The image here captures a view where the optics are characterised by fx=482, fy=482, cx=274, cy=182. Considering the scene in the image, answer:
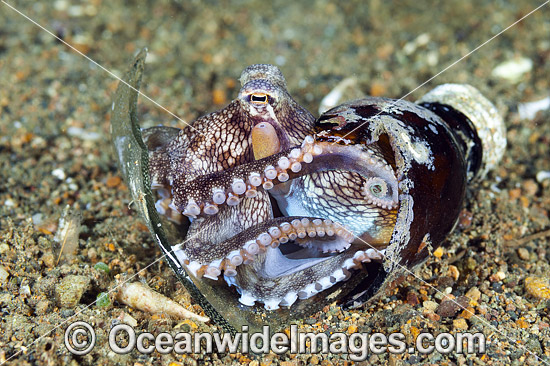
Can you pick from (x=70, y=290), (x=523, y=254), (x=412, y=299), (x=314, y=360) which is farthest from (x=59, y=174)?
(x=523, y=254)

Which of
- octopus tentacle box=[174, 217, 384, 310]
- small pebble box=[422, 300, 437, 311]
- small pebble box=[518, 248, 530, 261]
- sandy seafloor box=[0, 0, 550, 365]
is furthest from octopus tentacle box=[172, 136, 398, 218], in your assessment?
small pebble box=[518, 248, 530, 261]

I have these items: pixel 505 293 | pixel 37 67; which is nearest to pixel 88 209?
pixel 37 67

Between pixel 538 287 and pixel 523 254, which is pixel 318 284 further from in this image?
pixel 523 254

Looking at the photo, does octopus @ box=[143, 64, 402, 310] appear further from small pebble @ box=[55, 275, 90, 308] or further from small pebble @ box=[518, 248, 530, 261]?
small pebble @ box=[518, 248, 530, 261]

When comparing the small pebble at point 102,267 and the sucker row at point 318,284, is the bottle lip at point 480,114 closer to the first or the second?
the sucker row at point 318,284

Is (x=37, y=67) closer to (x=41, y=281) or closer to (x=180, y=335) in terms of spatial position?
(x=41, y=281)

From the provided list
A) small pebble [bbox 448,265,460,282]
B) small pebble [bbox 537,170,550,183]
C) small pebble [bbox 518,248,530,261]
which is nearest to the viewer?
small pebble [bbox 448,265,460,282]
